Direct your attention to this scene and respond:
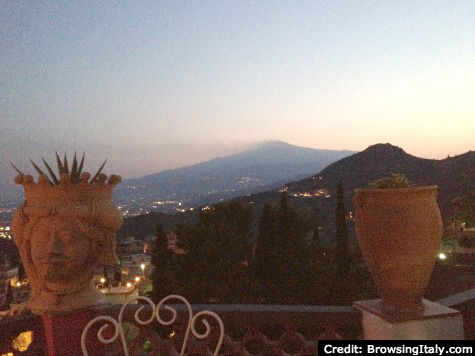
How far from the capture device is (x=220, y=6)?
12.2 m

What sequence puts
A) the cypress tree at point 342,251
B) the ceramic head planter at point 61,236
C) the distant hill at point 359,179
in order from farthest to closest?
the distant hill at point 359,179 < the cypress tree at point 342,251 < the ceramic head planter at point 61,236

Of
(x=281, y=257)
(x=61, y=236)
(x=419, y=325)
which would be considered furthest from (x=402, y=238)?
(x=281, y=257)

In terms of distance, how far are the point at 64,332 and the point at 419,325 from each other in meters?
1.80

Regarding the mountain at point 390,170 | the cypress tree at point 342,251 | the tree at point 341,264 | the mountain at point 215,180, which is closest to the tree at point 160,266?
the tree at point 341,264

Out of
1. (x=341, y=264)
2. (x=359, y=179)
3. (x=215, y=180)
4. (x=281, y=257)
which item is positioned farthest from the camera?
(x=215, y=180)

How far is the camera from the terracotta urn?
1.97 meters

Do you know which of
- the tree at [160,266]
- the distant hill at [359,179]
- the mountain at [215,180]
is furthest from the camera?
the mountain at [215,180]

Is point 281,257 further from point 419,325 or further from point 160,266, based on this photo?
point 419,325

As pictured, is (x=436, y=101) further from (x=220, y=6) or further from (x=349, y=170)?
(x=349, y=170)

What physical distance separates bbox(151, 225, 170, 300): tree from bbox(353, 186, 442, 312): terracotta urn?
1162 cm

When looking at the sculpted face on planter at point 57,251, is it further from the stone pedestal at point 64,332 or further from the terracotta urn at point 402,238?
the terracotta urn at point 402,238

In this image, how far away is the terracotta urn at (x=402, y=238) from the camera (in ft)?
6.48

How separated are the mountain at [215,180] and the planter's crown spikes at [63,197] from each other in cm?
6324

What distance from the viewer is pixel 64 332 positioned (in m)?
2.14
